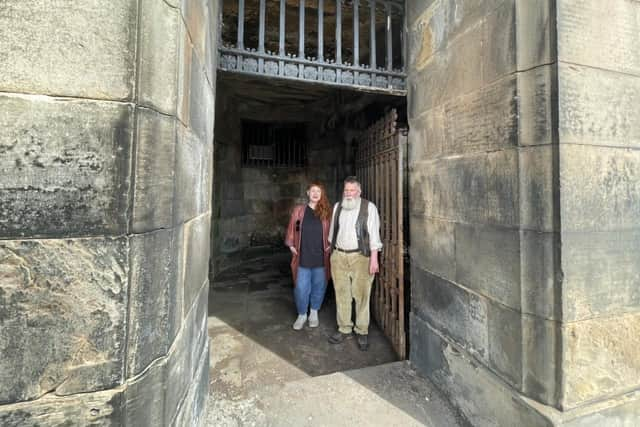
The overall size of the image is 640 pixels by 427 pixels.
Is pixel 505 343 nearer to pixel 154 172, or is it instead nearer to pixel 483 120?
pixel 483 120

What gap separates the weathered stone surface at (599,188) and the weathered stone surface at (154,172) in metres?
1.73

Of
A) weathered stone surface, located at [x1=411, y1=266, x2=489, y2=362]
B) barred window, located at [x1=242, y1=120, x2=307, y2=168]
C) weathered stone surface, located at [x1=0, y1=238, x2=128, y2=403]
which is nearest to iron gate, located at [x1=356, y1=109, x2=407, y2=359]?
weathered stone surface, located at [x1=411, y1=266, x2=489, y2=362]

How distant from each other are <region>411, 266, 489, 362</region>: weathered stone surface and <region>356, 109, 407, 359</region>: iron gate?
0.35 metres

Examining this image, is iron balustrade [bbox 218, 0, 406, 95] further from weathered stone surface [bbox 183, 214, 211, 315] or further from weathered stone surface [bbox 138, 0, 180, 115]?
weathered stone surface [bbox 183, 214, 211, 315]

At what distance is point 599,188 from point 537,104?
515 millimetres

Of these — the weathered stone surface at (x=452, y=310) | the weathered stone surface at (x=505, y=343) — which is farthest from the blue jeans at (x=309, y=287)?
the weathered stone surface at (x=505, y=343)

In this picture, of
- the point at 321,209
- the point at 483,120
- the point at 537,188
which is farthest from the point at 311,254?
the point at 537,188

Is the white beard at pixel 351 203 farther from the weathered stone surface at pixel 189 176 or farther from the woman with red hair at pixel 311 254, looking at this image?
the weathered stone surface at pixel 189 176

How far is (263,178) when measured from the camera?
22.3ft

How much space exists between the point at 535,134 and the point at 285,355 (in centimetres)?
257

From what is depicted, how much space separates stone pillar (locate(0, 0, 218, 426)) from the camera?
0.88 m

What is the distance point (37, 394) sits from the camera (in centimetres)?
89

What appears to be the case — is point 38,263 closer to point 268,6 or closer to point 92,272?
point 92,272

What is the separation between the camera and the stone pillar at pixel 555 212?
4.46 ft
